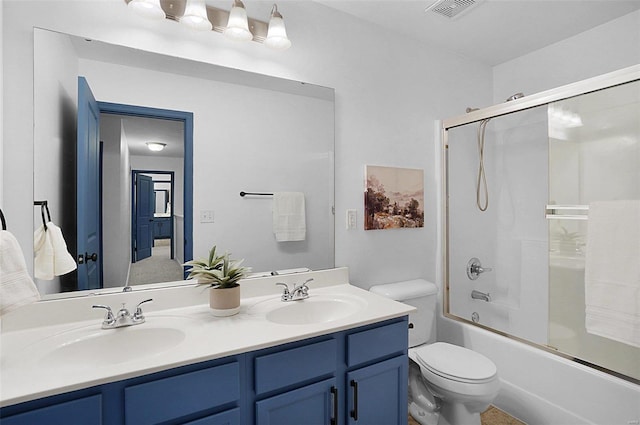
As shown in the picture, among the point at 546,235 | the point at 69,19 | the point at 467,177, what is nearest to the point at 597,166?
the point at 546,235

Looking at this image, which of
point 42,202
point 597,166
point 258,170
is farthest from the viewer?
point 597,166

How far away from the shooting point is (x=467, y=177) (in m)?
2.50

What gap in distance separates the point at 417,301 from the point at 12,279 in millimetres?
1964

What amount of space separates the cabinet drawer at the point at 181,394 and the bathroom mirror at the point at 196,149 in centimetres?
64

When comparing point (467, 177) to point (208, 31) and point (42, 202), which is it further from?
point (42, 202)

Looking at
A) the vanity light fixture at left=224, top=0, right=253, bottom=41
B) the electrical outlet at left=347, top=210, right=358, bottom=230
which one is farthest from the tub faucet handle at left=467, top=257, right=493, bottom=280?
the vanity light fixture at left=224, top=0, right=253, bottom=41

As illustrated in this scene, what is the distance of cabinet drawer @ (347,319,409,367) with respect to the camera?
1.38 m

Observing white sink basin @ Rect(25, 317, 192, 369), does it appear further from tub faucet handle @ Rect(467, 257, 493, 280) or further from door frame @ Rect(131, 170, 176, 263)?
tub faucet handle @ Rect(467, 257, 493, 280)

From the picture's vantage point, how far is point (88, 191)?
1429 mm

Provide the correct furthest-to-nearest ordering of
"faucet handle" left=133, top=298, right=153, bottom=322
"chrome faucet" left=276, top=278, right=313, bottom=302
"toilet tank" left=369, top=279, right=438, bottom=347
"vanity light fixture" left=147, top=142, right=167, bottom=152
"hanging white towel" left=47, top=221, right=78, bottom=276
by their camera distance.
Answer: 1. "toilet tank" left=369, top=279, right=438, bottom=347
2. "chrome faucet" left=276, top=278, right=313, bottom=302
3. "vanity light fixture" left=147, top=142, right=167, bottom=152
4. "faucet handle" left=133, top=298, right=153, bottom=322
5. "hanging white towel" left=47, top=221, right=78, bottom=276

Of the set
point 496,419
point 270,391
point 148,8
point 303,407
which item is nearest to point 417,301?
point 496,419

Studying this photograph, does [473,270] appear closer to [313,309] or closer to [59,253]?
[313,309]

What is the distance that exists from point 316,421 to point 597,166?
200cm

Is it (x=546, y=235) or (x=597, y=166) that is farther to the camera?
(x=546, y=235)
